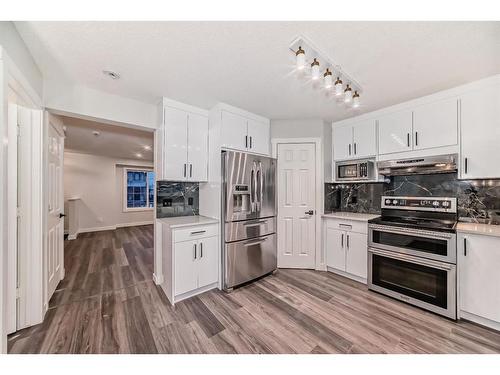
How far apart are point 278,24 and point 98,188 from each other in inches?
271

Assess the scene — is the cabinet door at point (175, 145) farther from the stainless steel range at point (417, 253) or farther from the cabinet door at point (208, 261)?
the stainless steel range at point (417, 253)

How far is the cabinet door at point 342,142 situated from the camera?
3.04 meters

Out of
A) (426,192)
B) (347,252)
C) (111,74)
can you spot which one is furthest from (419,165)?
(111,74)

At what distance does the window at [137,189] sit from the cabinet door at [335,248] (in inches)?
247

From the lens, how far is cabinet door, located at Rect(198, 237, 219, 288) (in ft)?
7.87

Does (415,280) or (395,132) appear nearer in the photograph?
(415,280)

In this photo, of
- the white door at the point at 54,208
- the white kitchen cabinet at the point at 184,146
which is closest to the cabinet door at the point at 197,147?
the white kitchen cabinet at the point at 184,146

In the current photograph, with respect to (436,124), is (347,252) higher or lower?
lower

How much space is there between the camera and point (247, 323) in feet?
6.18

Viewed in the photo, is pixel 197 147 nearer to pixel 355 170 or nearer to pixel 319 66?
pixel 319 66

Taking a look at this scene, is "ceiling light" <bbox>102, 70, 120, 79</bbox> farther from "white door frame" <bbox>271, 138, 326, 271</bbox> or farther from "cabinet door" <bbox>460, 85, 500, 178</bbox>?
"cabinet door" <bbox>460, 85, 500, 178</bbox>

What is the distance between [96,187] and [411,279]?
24.9ft
